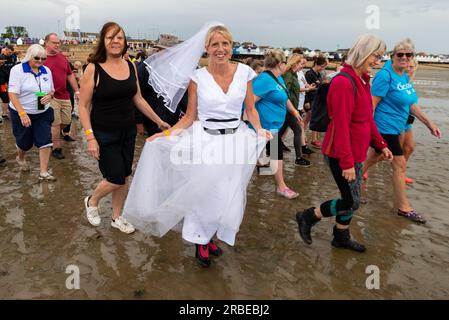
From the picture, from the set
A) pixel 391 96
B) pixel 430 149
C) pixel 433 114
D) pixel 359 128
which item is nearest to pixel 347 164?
pixel 359 128

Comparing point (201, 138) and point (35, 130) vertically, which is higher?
point (201, 138)

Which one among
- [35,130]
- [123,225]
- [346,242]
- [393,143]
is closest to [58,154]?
[35,130]

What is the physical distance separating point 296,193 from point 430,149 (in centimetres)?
525

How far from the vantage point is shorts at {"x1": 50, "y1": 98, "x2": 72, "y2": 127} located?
706 centimetres

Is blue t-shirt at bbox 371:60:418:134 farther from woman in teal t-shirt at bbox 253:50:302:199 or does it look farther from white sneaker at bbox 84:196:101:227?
white sneaker at bbox 84:196:101:227

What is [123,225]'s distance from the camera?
13.8ft

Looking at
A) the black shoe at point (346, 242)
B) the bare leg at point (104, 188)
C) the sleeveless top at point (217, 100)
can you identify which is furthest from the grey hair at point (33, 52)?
the black shoe at point (346, 242)

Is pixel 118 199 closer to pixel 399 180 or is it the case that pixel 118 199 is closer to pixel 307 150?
pixel 399 180

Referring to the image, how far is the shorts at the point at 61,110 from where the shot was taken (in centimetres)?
706

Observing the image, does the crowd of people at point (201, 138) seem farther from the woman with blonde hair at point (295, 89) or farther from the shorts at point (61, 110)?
the shorts at point (61, 110)

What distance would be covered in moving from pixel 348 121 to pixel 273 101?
6.75 feet

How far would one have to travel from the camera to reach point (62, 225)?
170 inches

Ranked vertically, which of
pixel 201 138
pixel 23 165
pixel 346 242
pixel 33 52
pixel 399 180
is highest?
pixel 33 52
